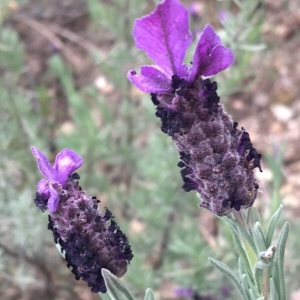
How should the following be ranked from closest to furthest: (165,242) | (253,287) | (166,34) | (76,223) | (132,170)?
(166,34)
(76,223)
(253,287)
(165,242)
(132,170)

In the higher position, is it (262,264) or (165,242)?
(165,242)

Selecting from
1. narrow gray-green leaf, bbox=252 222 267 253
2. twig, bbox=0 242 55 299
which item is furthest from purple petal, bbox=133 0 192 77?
twig, bbox=0 242 55 299

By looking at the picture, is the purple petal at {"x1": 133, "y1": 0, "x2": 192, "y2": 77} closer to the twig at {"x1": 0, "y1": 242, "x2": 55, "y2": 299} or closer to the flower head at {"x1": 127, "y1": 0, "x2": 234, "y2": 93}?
the flower head at {"x1": 127, "y1": 0, "x2": 234, "y2": 93}

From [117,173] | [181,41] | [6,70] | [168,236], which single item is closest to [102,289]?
[181,41]

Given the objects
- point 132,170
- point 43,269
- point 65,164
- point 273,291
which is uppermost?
point 132,170

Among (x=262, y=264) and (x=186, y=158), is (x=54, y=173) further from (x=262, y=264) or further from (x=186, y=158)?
(x=262, y=264)

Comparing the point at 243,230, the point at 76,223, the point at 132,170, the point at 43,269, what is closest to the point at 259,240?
the point at 243,230

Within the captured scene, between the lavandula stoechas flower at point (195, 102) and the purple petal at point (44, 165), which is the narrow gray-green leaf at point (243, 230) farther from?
the purple petal at point (44, 165)

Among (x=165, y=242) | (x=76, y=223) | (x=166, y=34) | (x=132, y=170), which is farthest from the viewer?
(x=132, y=170)

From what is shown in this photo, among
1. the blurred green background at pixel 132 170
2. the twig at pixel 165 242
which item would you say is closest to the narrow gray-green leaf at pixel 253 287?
the blurred green background at pixel 132 170
